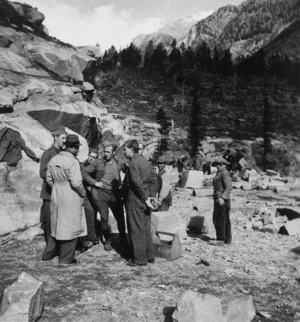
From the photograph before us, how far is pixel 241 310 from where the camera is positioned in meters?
3.53

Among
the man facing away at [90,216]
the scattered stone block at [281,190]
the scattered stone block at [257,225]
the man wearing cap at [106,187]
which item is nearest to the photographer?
the man wearing cap at [106,187]

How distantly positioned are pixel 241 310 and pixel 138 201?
7.29ft

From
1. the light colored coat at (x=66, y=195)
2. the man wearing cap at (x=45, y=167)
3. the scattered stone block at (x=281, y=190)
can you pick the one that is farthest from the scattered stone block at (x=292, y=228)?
the scattered stone block at (x=281, y=190)

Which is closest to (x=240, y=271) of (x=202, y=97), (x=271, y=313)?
(x=271, y=313)

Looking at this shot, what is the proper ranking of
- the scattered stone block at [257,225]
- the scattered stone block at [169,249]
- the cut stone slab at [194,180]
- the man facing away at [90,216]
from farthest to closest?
1. the cut stone slab at [194,180]
2. the scattered stone block at [257,225]
3. the man facing away at [90,216]
4. the scattered stone block at [169,249]

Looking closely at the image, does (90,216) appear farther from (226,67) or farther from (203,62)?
(203,62)

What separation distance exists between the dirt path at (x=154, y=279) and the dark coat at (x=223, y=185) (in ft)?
2.99

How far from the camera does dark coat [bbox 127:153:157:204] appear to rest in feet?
17.2

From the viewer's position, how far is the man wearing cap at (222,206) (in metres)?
6.77

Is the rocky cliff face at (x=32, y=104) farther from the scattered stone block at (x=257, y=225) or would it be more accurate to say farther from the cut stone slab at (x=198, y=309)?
the cut stone slab at (x=198, y=309)

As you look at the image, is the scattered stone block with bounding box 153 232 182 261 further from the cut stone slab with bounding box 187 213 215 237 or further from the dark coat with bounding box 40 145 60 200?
the cut stone slab with bounding box 187 213 215 237

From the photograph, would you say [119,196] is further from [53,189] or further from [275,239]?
[275,239]

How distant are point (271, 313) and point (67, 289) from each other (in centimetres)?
225

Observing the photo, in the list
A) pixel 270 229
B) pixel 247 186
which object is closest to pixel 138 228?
pixel 270 229
